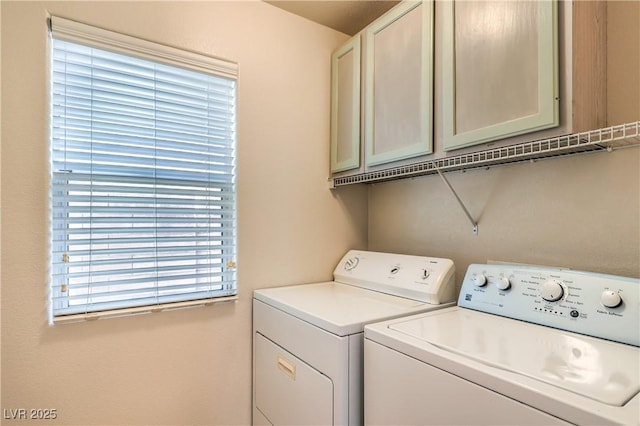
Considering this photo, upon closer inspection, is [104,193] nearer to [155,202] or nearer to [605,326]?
[155,202]

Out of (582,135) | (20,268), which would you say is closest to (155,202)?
(20,268)

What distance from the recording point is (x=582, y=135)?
1.01m

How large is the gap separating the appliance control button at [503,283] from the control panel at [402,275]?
233 millimetres

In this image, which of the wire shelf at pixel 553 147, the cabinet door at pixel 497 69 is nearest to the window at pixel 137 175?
the wire shelf at pixel 553 147

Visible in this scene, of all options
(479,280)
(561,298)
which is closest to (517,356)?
(561,298)

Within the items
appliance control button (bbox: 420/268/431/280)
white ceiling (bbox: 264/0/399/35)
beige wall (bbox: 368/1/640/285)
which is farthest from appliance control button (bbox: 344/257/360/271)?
white ceiling (bbox: 264/0/399/35)

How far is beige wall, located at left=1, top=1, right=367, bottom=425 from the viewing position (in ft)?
4.16

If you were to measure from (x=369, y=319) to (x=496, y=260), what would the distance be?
0.71 m

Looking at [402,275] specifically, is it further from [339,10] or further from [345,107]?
[339,10]

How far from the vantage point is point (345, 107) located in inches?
75.5

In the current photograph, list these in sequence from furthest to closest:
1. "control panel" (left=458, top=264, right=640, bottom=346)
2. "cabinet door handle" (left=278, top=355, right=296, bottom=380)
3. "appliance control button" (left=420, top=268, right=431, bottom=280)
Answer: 1. "appliance control button" (left=420, top=268, right=431, bottom=280)
2. "cabinet door handle" (left=278, top=355, right=296, bottom=380)
3. "control panel" (left=458, top=264, right=640, bottom=346)

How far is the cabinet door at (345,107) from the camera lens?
5.98ft

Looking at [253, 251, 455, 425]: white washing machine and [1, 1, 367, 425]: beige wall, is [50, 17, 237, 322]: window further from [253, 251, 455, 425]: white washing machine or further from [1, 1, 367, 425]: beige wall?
[253, 251, 455, 425]: white washing machine

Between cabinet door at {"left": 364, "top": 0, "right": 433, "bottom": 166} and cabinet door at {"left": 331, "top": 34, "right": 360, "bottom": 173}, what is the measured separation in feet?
0.28
